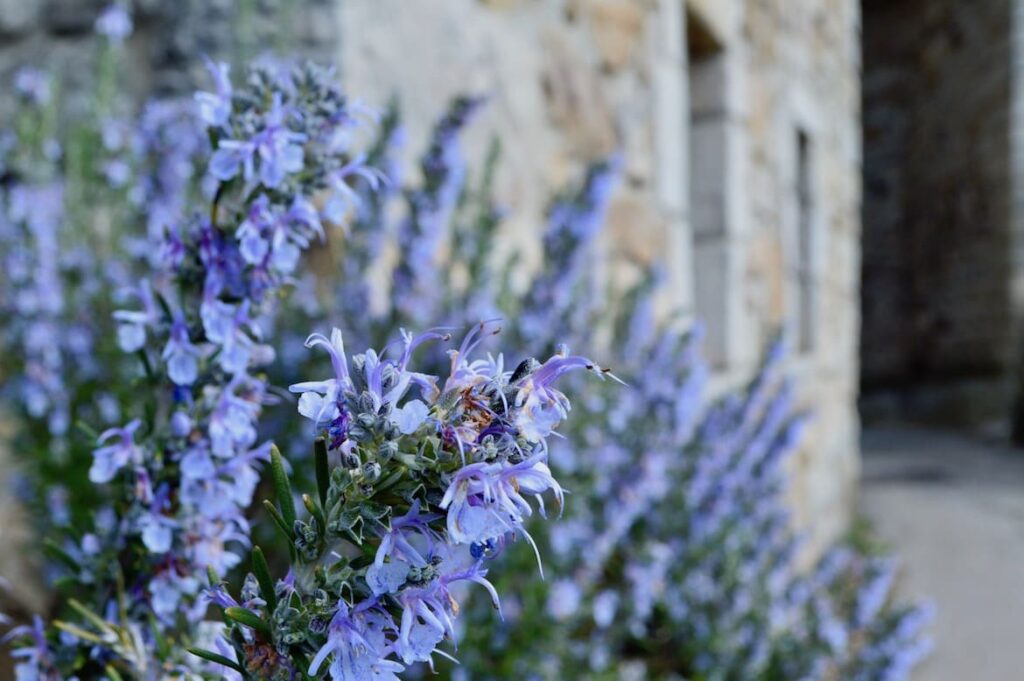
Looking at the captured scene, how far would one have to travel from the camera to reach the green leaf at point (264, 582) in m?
0.52

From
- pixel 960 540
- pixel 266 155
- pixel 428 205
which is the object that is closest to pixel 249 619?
pixel 266 155

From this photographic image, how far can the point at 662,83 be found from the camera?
3.39 meters

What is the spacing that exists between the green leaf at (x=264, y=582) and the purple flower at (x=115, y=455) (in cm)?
28

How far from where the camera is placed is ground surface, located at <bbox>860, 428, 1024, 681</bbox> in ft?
13.5

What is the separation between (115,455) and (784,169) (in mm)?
4545

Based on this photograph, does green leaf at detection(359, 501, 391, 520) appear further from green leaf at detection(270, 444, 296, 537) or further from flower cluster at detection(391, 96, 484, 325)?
flower cluster at detection(391, 96, 484, 325)

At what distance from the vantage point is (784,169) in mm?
4824

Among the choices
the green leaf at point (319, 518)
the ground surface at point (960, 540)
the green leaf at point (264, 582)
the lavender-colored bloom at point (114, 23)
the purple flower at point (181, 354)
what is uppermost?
the lavender-colored bloom at point (114, 23)

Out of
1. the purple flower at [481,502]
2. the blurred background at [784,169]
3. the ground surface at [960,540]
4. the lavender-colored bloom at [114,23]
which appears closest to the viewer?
the purple flower at [481,502]

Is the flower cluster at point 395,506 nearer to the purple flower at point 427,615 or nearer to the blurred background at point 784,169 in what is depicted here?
the purple flower at point 427,615

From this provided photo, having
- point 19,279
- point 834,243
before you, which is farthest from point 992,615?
point 19,279

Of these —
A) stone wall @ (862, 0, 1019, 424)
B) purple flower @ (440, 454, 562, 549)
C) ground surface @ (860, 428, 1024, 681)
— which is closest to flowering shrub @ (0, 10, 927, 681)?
purple flower @ (440, 454, 562, 549)

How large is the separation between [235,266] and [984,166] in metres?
9.92

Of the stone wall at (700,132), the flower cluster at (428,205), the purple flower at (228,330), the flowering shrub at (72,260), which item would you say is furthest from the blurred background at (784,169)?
the purple flower at (228,330)
